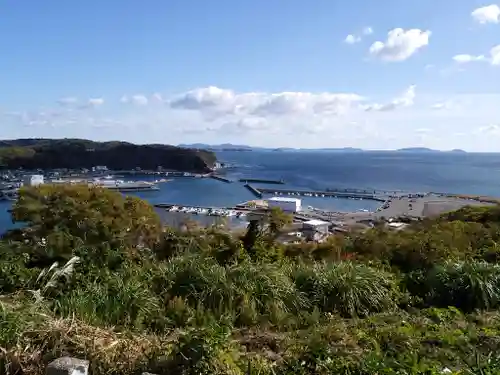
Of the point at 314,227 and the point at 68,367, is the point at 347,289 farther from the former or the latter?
the point at 314,227

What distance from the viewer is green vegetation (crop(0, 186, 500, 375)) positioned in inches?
116

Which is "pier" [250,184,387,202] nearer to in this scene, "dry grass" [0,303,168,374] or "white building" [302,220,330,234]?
"white building" [302,220,330,234]

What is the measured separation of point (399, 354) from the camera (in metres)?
3.07

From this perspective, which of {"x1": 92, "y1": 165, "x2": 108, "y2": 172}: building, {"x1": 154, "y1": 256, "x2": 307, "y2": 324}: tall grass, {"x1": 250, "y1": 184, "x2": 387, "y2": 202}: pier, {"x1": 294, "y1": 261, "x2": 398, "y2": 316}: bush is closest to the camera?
{"x1": 154, "y1": 256, "x2": 307, "y2": 324}: tall grass

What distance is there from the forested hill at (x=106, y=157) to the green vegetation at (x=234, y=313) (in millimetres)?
125905

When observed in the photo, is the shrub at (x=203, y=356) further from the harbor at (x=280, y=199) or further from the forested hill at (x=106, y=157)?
the forested hill at (x=106, y=157)

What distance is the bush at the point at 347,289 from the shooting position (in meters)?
4.66

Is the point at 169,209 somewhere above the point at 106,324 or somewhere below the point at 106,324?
below

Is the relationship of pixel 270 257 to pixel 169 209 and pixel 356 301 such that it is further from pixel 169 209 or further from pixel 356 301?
pixel 169 209

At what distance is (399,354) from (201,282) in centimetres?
209

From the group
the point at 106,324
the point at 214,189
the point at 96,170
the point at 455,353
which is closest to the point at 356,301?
the point at 455,353

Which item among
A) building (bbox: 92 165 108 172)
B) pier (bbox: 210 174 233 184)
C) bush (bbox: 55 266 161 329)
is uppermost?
bush (bbox: 55 266 161 329)

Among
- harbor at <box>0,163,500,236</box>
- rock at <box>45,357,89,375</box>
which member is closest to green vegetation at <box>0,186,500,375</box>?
rock at <box>45,357,89,375</box>

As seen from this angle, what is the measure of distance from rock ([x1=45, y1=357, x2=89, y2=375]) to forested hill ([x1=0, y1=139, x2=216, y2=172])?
128 meters
